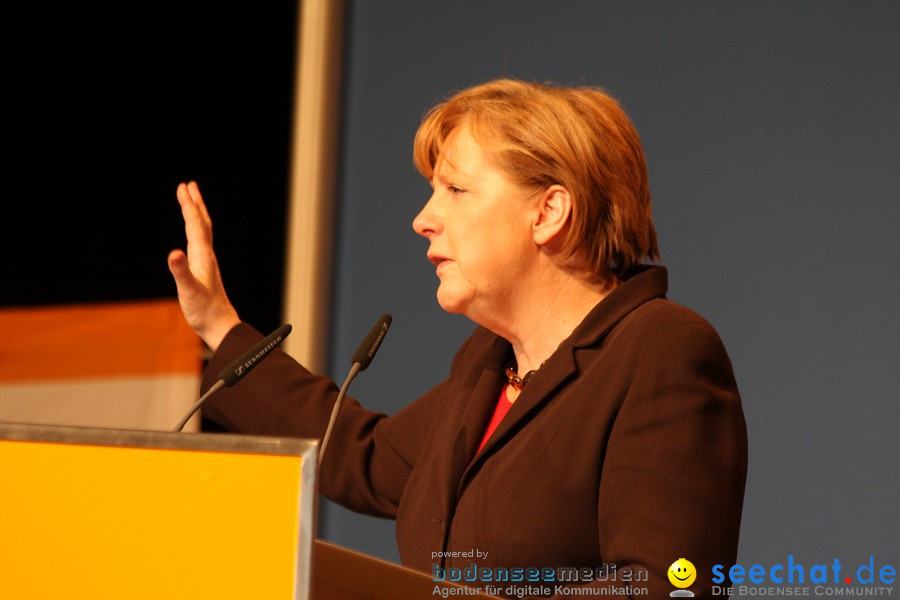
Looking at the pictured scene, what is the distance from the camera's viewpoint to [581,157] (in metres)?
1.71

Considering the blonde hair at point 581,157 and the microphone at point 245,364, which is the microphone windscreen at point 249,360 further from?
the blonde hair at point 581,157

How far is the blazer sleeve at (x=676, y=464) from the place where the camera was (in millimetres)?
1342

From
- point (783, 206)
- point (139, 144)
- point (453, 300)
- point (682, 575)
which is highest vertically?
point (139, 144)

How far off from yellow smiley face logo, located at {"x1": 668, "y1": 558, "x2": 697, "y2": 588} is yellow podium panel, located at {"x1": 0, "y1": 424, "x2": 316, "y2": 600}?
1.97 feet

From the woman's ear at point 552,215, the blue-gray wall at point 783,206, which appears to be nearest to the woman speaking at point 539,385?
the woman's ear at point 552,215

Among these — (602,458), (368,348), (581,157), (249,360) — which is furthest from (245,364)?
(581,157)

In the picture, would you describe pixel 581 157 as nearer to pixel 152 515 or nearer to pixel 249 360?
pixel 249 360

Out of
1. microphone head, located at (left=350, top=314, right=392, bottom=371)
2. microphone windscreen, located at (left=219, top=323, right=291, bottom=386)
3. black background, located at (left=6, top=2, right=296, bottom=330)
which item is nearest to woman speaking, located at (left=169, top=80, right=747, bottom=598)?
microphone head, located at (left=350, top=314, right=392, bottom=371)

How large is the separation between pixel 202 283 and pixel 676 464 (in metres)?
0.92

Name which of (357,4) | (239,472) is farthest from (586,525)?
(357,4)

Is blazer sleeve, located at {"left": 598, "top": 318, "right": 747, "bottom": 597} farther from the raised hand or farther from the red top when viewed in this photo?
the raised hand

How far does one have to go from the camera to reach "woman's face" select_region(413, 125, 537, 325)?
172 centimetres

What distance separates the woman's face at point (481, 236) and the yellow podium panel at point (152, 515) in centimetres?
83

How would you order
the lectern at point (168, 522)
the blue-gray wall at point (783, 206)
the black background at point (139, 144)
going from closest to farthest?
the lectern at point (168, 522), the blue-gray wall at point (783, 206), the black background at point (139, 144)
